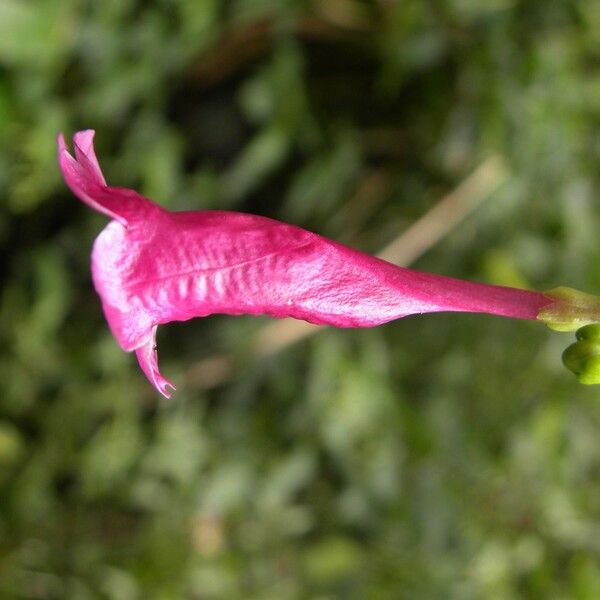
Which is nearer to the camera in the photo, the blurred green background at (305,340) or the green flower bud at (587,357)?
the green flower bud at (587,357)

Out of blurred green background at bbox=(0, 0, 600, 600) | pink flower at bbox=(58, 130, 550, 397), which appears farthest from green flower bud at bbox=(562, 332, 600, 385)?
blurred green background at bbox=(0, 0, 600, 600)

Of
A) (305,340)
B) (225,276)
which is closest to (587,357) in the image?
(225,276)

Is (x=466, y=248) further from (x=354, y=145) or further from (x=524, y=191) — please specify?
(x=354, y=145)

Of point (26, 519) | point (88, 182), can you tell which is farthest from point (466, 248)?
point (88, 182)

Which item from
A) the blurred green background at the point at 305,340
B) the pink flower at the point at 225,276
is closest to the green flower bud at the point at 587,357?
the pink flower at the point at 225,276

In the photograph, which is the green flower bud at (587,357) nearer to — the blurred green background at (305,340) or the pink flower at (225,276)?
the pink flower at (225,276)

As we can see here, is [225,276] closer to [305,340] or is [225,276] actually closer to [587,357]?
[587,357]

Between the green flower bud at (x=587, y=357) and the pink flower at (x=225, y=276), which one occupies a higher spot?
the pink flower at (x=225, y=276)
